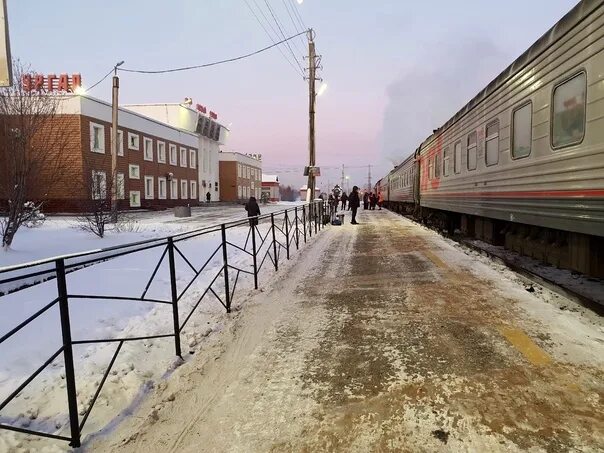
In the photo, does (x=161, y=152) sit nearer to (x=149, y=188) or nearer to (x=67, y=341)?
(x=149, y=188)

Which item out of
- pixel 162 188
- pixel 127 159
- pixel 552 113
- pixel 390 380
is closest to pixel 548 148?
pixel 552 113

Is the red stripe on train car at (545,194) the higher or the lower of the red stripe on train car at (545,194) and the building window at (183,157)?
the lower

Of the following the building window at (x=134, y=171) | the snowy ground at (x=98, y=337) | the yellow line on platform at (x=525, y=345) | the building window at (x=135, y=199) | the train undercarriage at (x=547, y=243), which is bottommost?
the snowy ground at (x=98, y=337)

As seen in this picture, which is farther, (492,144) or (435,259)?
(435,259)

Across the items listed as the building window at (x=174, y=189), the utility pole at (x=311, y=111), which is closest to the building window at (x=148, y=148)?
the building window at (x=174, y=189)

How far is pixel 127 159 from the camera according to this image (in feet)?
116

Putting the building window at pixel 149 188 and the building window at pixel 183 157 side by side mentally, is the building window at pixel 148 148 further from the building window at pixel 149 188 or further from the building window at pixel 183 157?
the building window at pixel 183 157

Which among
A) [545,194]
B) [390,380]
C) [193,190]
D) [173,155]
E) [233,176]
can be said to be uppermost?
[173,155]

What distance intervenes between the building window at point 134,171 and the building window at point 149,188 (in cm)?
140

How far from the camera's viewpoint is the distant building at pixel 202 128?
48.2 meters

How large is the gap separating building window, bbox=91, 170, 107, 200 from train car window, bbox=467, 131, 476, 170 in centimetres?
1082

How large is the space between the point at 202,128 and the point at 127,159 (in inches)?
667

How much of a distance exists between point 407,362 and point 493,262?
5796 mm

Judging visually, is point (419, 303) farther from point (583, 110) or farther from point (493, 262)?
point (493, 262)
